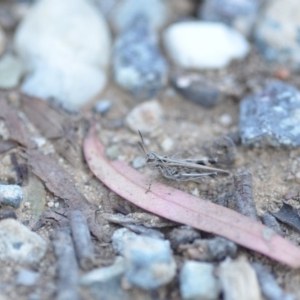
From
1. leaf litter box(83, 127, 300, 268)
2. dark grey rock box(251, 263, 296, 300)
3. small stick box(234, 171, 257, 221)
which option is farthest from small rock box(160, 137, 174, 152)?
dark grey rock box(251, 263, 296, 300)

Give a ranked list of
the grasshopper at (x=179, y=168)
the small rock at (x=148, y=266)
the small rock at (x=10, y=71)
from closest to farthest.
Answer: the small rock at (x=148, y=266)
the grasshopper at (x=179, y=168)
the small rock at (x=10, y=71)

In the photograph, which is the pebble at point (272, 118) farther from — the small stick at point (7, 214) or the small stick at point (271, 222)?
the small stick at point (7, 214)

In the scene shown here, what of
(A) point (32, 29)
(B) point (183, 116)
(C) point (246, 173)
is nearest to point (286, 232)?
(C) point (246, 173)

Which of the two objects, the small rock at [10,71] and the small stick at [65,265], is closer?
the small stick at [65,265]

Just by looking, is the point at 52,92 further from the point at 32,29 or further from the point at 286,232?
the point at 286,232

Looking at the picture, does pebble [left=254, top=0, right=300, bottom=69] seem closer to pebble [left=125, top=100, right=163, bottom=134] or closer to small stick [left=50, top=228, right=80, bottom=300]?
pebble [left=125, top=100, right=163, bottom=134]

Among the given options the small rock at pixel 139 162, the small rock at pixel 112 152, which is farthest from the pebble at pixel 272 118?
the small rock at pixel 112 152

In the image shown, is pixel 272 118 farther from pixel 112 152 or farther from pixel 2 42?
pixel 2 42
